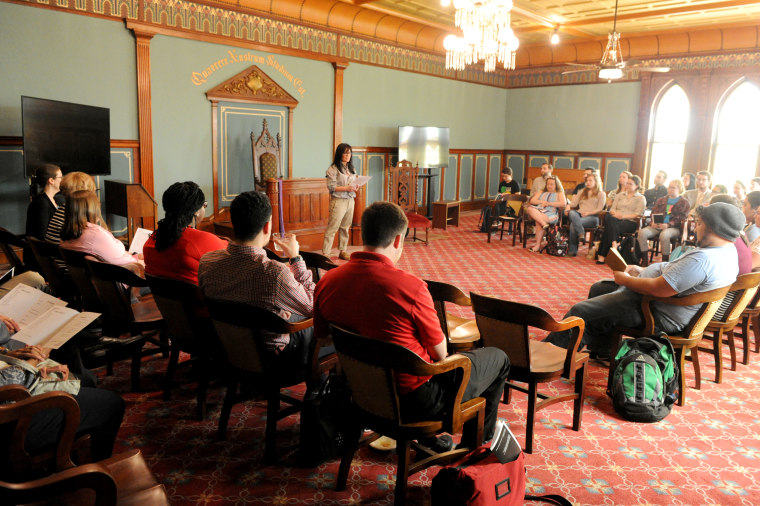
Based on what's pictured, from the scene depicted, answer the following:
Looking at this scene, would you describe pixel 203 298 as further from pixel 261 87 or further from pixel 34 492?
pixel 261 87

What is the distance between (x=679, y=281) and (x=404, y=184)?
6.94 metres

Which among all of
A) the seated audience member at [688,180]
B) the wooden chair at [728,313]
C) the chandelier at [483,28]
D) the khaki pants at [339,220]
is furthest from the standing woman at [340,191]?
the seated audience member at [688,180]

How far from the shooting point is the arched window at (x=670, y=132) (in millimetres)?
11070

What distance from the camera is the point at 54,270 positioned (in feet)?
12.3

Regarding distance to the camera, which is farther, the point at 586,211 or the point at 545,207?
the point at 545,207

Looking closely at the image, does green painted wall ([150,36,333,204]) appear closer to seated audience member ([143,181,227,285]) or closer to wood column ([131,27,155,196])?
wood column ([131,27,155,196])

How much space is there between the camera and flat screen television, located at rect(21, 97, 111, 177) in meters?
5.53

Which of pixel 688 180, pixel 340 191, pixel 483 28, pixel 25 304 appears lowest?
pixel 25 304

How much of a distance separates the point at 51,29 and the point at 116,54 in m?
0.71

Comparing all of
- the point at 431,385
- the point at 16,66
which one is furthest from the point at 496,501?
the point at 16,66

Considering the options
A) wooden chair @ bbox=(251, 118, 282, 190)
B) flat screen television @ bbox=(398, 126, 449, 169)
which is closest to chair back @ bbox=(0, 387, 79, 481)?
wooden chair @ bbox=(251, 118, 282, 190)

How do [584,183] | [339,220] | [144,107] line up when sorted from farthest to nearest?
[584,183] < [339,220] < [144,107]

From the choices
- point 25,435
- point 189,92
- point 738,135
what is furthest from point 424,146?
point 25,435

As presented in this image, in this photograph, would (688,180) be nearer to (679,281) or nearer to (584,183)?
(584,183)
